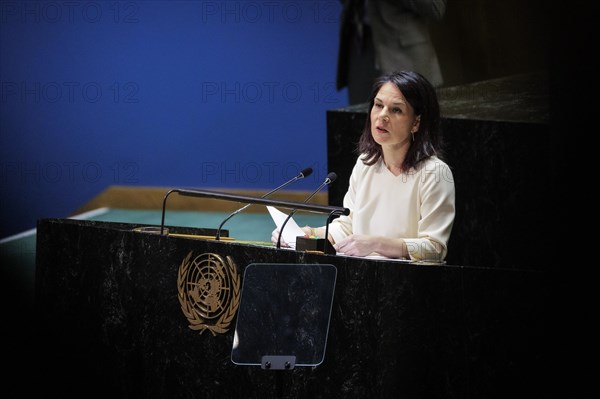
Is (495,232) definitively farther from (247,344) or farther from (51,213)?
(51,213)

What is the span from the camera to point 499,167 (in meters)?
4.44

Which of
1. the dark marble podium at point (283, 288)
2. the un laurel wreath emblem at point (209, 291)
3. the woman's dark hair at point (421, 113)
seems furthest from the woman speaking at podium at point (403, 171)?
the dark marble podium at point (283, 288)

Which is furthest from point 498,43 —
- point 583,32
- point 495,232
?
point 583,32

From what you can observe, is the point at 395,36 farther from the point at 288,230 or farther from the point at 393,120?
the point at 288,230

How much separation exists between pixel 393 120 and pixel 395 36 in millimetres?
1640

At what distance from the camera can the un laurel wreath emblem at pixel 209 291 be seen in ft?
9.68

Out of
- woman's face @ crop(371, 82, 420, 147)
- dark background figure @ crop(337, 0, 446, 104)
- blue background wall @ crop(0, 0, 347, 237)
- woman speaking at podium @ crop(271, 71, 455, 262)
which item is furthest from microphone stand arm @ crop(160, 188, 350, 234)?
blue background wall @ crop(0, 0, 347, 237)

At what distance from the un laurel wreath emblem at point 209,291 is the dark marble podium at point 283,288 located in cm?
2

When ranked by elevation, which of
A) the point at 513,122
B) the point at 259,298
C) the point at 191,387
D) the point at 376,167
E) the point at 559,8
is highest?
the point at 559,8

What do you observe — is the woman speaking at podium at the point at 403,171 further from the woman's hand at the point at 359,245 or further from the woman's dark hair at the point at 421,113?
the woman's hand at the point at 359,245

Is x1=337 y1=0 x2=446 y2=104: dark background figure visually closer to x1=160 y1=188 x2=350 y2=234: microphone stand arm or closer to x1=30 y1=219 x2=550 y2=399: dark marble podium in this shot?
x1=30 y1=219 x2=550 y2=399: dark marble podium

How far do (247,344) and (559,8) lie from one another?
1.73m

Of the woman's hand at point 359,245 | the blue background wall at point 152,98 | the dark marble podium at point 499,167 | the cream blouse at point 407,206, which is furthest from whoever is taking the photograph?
the blue background wall at point 152,98

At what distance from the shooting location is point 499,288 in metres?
2.62
